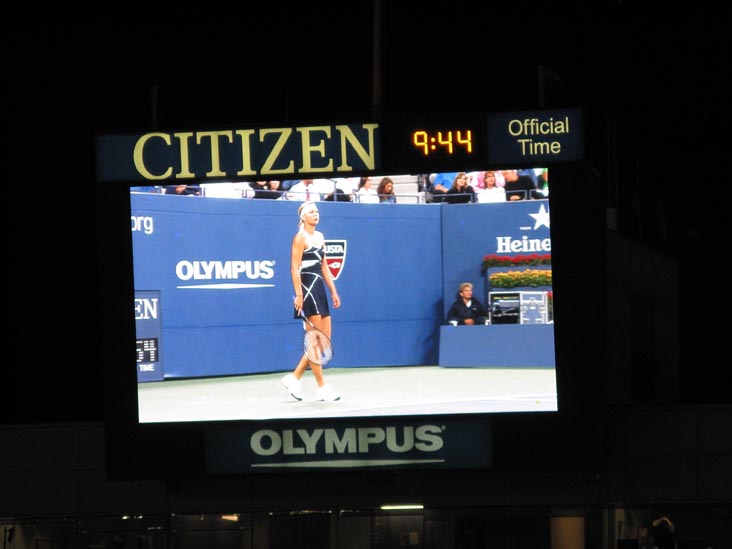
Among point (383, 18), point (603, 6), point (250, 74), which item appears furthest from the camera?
point (250, 74)

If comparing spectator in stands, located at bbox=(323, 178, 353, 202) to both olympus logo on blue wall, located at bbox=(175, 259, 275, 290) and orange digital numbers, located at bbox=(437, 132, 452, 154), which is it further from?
Result: orange digital numbers, located at bbox=(437, 132, 452, 154)

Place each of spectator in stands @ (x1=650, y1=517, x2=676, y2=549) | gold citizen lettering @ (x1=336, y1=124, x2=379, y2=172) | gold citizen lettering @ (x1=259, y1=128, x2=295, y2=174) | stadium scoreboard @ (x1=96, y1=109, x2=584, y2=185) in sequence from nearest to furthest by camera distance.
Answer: stadium scoreboard @ (x1=96, y1=109, x2=584, y2=185) < gold citizen lettering @ (x1=336, y1=124, x2=379, y2=172) < gold citizen lettering @ (x1=259, y1=128, x2=295, y2=174) < spectator in stands @ (x1=650, y1=517, x2=676, y2=549)

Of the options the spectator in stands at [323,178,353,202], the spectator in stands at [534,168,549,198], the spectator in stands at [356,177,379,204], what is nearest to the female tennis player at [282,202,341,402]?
the spectator in stands at [323,178,353,202]

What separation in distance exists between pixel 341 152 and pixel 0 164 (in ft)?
24.3

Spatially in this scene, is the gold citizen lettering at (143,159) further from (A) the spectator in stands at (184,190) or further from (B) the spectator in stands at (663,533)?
(B) the spectator in stands at (663,533)

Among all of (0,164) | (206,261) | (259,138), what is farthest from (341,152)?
(0,164)

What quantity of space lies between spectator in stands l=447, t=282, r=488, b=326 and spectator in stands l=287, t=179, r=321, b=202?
55.0 inches

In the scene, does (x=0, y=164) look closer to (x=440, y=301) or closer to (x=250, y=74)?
(x=250, y=74)

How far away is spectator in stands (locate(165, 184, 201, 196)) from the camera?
12.1 metres

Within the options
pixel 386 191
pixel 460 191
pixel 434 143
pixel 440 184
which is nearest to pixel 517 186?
pixel 460 191

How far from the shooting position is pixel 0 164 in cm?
1803

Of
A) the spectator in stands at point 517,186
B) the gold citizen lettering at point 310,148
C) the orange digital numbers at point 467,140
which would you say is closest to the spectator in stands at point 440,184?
the orange digital numbers at point 467,140

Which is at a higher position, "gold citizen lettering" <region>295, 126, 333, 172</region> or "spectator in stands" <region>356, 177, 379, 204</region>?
"gold citizen lettering" <region>295, 126, 333, 172</region>

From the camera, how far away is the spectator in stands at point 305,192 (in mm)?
11992
